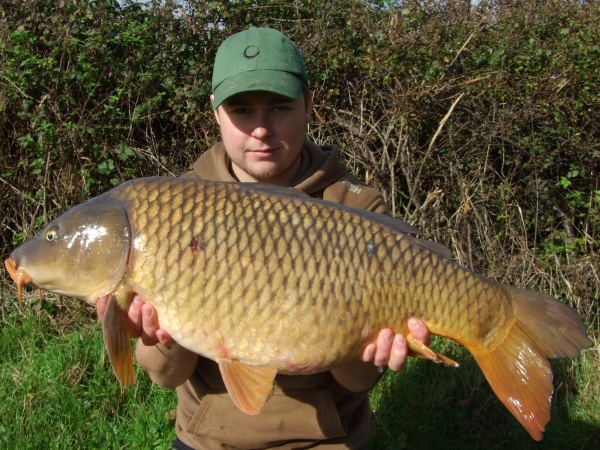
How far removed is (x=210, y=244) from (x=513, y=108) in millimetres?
2548

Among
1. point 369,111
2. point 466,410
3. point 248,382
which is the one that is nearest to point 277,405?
point 248,382

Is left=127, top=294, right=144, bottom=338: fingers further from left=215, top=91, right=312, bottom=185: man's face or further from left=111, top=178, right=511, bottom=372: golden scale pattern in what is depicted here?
left=215, top=91, right=312, bottom=185: man's face

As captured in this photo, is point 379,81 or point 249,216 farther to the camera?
point 379,81

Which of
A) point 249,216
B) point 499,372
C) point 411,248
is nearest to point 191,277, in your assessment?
point 249,216

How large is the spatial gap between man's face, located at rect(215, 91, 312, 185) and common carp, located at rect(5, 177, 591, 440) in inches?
8.6

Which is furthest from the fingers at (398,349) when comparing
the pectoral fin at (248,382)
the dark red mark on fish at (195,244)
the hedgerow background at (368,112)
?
the hedgerow background at (368,112)

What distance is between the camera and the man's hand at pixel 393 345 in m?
1.28

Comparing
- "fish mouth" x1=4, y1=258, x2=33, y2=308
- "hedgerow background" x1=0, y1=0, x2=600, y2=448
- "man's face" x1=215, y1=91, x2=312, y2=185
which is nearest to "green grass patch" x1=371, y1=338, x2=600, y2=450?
"hedgerow background" x1=0, y1=0, x2=600, y2=448

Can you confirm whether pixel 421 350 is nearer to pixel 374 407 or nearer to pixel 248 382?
pixel 248 382

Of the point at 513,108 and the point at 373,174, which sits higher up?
the point at 513,108

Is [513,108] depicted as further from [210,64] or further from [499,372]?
[499,372]

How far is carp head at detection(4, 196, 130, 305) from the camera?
1.25 m

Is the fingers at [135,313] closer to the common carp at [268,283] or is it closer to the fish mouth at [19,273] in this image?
the common carp at [268,283]

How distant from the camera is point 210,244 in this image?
123 centimetres
